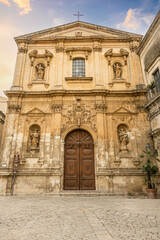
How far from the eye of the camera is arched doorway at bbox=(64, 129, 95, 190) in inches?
405

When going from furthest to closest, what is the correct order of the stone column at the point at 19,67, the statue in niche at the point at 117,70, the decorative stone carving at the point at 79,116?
the statue in niche at the point at 117,70 → the stone column at the point at 19,67 → the decorative stone carving at the point at 79,116

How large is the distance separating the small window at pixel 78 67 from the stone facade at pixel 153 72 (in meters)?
4.73

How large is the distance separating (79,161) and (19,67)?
872 centimetres

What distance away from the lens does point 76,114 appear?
11570 millimetres

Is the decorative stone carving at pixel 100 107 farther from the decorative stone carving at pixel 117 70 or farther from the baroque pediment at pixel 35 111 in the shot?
the baroque pediment at pixel 35 111

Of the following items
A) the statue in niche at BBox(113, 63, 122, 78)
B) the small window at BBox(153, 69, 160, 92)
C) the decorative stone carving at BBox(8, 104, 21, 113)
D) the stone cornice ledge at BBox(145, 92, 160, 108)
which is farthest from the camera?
the statue in niche at BBox(113, 63, 122, 78)

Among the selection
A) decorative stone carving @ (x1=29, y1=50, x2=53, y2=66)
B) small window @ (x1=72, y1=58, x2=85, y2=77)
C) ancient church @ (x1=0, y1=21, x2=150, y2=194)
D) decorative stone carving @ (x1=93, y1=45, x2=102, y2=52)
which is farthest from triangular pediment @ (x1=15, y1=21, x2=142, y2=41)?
small window @ (x1=72, y1=58, x2=85, y2=77)

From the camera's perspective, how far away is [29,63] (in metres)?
13.4

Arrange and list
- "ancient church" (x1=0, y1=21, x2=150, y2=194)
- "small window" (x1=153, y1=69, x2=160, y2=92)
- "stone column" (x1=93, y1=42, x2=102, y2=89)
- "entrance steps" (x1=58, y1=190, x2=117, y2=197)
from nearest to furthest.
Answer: "entrance steps" (x1=58, y1=190, x2=117, y2=197) < "ancient church" (x1=0, y1=21, x2=150, y2=194) < "small window" (x1=153, y1=69, x2=160, y2=92) < "stone column" (x1=93, y1=42, x2=102, y2=89)

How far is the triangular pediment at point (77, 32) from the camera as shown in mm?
13914

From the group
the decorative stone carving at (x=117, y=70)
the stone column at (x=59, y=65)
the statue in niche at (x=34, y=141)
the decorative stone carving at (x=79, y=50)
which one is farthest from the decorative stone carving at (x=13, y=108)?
the decorative stone carving at (x=117, y=70)

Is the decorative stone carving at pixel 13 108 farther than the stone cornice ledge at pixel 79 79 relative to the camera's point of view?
No

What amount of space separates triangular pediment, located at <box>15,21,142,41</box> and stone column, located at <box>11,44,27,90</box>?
110cm

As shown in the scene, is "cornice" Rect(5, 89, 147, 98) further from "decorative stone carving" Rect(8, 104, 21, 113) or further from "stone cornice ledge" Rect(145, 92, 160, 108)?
"stone cornice ledge" Rect(145, 92, 160, 108)
